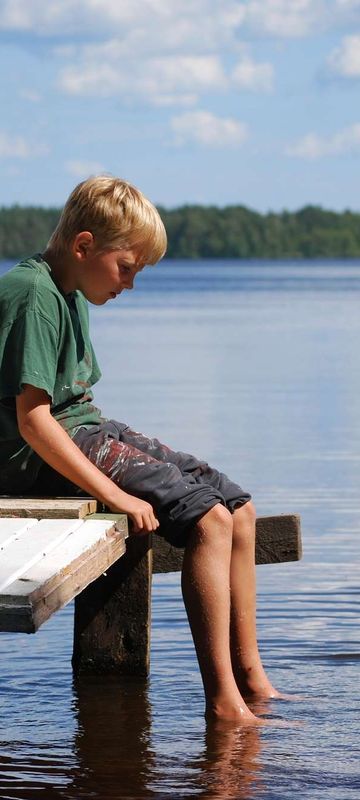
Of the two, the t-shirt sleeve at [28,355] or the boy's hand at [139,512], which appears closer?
the t-shirt sleeve at [28,355]

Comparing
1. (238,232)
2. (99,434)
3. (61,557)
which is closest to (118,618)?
(99,434)

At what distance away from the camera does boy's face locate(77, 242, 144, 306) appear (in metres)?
4.97

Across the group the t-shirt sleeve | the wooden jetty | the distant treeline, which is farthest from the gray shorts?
the distant treeline

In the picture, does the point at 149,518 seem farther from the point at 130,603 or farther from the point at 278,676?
the point at 278,676

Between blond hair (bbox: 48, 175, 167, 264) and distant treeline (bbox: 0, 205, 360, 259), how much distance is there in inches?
5311

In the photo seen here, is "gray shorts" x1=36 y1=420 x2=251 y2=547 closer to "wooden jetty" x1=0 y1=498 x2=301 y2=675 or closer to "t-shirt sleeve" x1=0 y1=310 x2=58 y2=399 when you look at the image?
"wooden jetty" x1=0 y1=498 x2=301 y2=675

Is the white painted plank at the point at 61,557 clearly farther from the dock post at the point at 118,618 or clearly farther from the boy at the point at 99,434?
the dock post at the point at 118,618

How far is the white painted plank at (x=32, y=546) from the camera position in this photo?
3.92 meters

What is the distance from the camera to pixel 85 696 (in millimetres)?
5691

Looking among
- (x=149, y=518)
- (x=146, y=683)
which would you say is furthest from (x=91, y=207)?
(x=146, y=683)

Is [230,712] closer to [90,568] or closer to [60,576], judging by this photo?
[90,568]

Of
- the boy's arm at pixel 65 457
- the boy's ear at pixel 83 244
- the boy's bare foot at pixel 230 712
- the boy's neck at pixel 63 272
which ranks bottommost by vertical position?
the boy's bare foot at pixel 230 712

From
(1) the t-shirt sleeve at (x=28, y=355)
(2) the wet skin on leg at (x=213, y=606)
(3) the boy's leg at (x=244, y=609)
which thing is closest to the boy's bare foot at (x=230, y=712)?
(2) the wet skin on leg at (x=213, y=606)

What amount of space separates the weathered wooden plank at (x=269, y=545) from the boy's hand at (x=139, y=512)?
942mm
